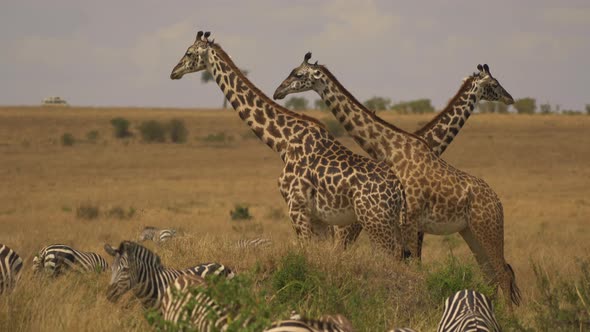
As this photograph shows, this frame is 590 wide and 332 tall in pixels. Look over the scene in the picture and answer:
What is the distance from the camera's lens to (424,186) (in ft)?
36.2

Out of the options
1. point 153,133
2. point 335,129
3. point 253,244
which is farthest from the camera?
point 335,129

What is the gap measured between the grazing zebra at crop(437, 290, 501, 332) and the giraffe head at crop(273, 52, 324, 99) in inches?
166

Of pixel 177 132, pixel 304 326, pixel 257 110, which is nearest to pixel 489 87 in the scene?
pixel 257 110

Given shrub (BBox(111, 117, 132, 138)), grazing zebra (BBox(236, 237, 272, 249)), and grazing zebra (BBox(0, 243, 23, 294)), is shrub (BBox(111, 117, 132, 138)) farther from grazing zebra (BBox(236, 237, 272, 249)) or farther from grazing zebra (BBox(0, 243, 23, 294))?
grazing zebra (BBox(0, 243, 23, 294))

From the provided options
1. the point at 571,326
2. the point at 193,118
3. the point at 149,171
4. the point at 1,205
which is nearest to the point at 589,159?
the point at 149,171

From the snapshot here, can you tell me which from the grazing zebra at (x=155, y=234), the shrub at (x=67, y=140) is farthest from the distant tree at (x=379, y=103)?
the grazing zebra at (x=155, y=234)

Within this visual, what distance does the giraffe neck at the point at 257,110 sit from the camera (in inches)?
433

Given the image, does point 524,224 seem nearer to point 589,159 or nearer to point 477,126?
point 589,159

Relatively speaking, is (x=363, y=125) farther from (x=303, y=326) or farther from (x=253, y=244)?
(x=303, y=326)

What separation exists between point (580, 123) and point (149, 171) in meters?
30.6

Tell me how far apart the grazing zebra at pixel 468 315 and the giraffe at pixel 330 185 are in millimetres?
2403

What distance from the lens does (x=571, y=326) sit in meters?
7.63

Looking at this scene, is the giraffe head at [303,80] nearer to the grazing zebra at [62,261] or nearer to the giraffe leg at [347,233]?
the giraffe leg at [347,233]

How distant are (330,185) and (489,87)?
135 inches
